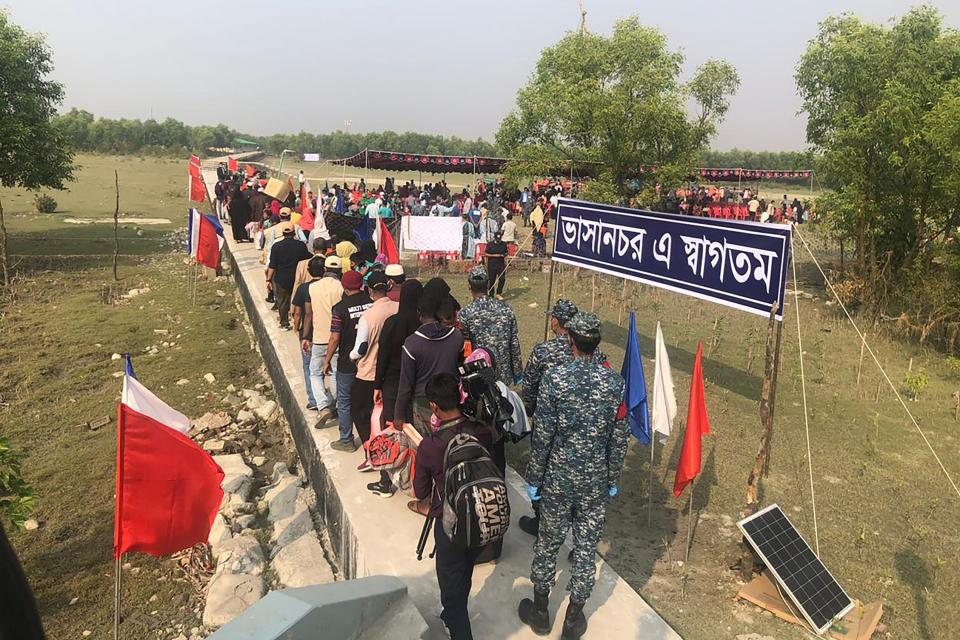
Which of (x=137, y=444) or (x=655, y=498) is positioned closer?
(x=137, y=444)

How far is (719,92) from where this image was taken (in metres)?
21.2

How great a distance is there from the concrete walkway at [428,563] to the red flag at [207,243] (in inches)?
262

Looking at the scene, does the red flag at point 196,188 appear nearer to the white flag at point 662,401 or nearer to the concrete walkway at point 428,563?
the concrete walkway at point 428,563

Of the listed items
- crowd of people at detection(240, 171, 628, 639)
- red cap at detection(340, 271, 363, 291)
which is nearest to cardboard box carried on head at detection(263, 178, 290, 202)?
crowd of people at detection(240, 171, 628, 639)

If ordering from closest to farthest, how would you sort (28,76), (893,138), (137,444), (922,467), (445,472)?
(445,472), (137,444), (922,467), (893,138), (28,76)

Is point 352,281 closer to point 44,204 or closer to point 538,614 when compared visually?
point 538,614

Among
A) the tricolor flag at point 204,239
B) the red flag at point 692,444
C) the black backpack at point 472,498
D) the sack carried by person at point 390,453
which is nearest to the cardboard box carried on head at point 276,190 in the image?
the tricolor flag at point 204,239

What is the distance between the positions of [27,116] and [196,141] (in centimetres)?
9495

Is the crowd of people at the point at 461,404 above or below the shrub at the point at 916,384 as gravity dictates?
above

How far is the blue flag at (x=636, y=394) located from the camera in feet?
14.4

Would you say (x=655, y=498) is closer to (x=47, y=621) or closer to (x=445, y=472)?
(x=445, y=472)

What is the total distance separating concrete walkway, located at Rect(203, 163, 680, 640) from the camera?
3.39m

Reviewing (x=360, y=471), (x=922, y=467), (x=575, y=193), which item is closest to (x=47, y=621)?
(x=360, y=471)

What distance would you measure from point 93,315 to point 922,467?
40.4ft
